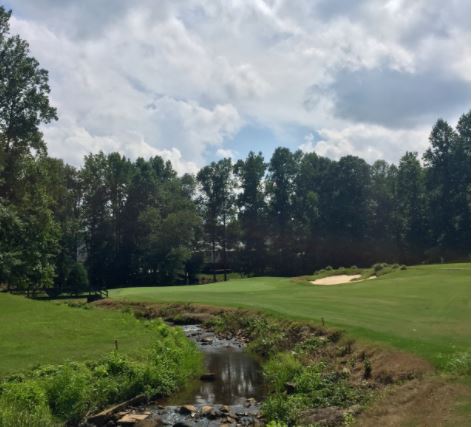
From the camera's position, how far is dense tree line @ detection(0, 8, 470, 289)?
84750 mm

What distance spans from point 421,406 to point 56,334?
18006mm

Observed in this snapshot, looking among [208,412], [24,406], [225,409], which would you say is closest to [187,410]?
[208,412]

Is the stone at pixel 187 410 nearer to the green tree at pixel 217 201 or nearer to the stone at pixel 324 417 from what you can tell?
the stone at pixel 324 417

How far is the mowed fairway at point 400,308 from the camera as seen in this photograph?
18781mm

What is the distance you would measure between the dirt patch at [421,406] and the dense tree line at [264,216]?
198 feet

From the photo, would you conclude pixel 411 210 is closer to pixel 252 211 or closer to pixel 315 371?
pixel 252 211

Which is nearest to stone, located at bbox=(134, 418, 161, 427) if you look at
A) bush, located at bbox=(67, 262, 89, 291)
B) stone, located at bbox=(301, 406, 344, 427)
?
stone, located at bbox=(301, 406, 344, 427)

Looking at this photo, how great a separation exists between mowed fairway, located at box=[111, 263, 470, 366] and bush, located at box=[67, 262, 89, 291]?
22.5 metres

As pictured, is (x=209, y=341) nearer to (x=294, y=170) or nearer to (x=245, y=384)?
(x=245, y=384)

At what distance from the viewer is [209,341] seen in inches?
1180

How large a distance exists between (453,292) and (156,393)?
21.3m

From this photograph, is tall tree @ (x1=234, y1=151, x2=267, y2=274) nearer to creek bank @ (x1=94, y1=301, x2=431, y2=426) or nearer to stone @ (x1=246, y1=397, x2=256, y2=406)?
creek bank @ (x1=94, y1=301, x2=431, y2=426)

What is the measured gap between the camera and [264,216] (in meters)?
101

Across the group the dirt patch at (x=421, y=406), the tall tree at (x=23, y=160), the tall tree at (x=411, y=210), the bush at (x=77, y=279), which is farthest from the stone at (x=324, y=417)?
the tall tree at (x=411, y=210)
